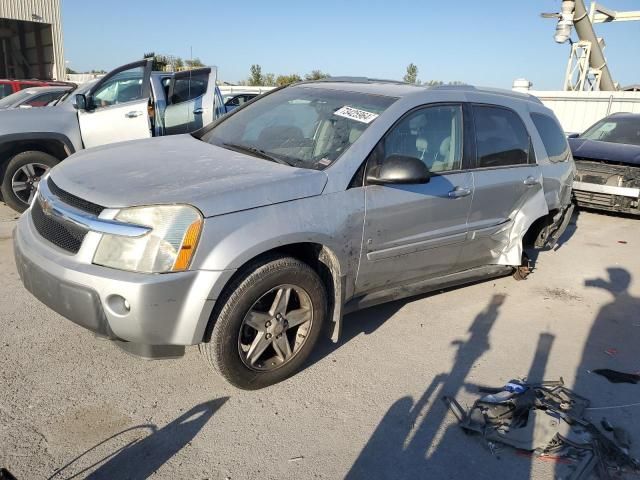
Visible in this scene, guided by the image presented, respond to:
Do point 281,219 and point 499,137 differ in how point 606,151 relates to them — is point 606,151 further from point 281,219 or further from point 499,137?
point 281,219

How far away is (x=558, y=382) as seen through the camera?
133 inches

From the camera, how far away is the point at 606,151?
328 inches

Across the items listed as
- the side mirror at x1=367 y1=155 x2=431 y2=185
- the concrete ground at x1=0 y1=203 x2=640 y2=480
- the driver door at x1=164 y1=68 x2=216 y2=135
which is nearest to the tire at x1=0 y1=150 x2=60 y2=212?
the driver door at x1=164 y1=68 x2=216 y2=135

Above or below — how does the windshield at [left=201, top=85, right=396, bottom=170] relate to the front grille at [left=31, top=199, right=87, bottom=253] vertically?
above

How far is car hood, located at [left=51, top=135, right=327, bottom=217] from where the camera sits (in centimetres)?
271

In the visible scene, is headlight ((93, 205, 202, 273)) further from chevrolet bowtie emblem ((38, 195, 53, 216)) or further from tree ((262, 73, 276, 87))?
tree ((262, 73, 276, 87))

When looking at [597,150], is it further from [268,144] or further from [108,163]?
[108,163]

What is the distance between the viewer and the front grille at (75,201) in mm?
2727

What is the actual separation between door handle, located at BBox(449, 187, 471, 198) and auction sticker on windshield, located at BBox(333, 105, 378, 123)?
82cm

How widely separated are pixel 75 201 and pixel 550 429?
288 cm

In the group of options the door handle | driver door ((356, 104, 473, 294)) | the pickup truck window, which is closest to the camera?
driver door ((356, 104, 473, 294))

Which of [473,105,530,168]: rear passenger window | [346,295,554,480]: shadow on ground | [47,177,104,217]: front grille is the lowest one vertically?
[346,295,554,480]: shadow on ground

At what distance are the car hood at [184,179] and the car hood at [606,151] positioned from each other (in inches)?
264

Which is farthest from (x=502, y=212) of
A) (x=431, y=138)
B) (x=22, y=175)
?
(x=22, y=175)
